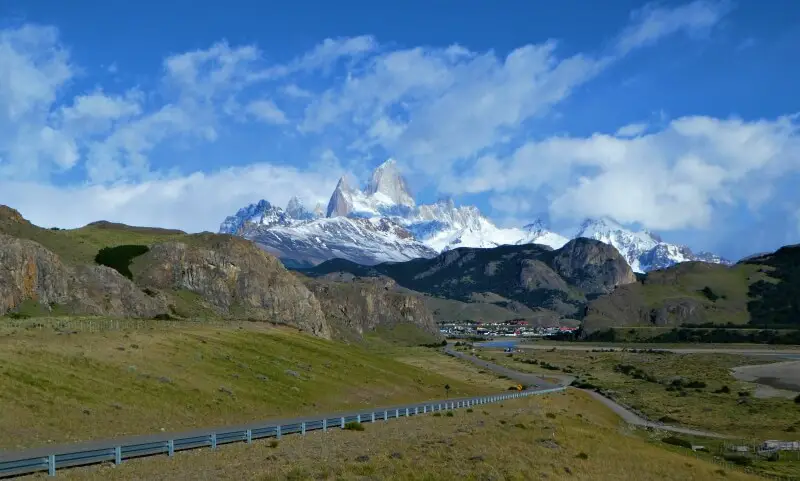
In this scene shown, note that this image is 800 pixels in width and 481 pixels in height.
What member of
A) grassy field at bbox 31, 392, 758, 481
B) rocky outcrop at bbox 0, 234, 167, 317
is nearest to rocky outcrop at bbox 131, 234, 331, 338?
rocky outcrop at bbox 0, 234, 167, 317

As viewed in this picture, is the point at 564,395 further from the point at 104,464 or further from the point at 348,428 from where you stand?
the point at 104,464

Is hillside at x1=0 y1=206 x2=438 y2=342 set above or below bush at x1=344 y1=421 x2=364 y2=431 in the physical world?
above

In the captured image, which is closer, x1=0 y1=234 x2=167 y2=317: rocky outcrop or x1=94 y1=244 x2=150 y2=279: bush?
x1=0 y1=234 x2=167 y2=317: rocky outcrop

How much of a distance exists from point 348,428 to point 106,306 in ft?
235

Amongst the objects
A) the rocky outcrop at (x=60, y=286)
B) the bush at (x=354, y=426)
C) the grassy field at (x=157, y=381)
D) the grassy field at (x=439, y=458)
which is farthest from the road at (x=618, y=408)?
the rocky outcrop at (x=60, y=286)

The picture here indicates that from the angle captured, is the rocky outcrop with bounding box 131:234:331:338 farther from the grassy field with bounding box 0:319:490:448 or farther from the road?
the grassy field with bounding box 0:319:490:448

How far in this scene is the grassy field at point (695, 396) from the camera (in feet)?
280

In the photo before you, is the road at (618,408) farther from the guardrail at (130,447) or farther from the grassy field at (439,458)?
the guardrail at (130,447)

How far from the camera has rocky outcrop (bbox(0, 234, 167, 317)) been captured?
9675 cm

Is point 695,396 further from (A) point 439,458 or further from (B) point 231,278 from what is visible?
(A) point 439,458

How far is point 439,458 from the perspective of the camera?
34.8 m

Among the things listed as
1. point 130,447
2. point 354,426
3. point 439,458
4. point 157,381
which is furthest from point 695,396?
point 130,447

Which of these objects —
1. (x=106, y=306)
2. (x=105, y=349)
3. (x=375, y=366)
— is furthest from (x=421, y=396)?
(x=106, y=306)

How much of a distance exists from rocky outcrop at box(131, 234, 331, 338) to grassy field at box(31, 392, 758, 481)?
283 ft
